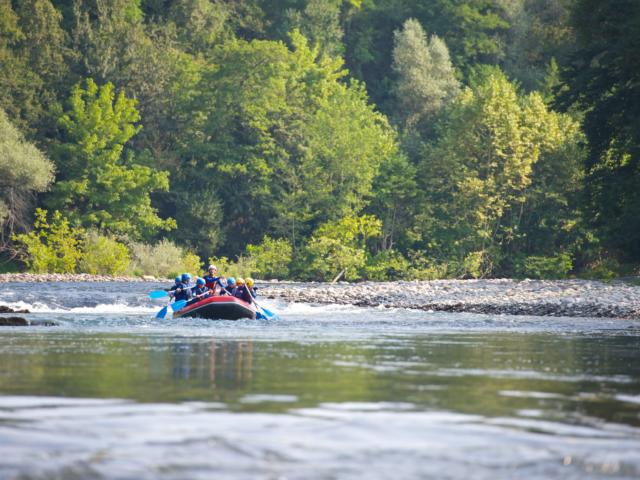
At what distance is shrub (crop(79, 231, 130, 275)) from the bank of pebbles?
37.9 ft

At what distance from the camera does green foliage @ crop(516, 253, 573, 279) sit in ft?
205

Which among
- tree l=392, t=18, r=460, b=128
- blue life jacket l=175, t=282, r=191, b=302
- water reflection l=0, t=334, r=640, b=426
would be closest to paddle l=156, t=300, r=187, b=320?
blue life jacket l=175, t=282, r=191, b=302

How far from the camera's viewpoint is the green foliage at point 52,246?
5978 centimetres

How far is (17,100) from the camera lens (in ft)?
215

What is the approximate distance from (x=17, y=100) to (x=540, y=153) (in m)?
28.2

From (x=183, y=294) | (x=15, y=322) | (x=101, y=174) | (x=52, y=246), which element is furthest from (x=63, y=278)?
(x=15, y=322)

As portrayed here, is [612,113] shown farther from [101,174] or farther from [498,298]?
[101,174]

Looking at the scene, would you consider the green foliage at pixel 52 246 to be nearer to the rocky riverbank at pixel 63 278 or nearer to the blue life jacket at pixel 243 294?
the rocky riverbank at pixel 63 278

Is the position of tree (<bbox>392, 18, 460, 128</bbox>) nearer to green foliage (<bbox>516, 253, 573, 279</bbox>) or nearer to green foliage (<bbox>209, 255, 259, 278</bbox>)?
green foliage (<bbox>516, 253, 573, 279</bbox>)

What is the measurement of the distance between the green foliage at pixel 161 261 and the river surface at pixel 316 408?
40.2m

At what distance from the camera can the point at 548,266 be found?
62.8 meters

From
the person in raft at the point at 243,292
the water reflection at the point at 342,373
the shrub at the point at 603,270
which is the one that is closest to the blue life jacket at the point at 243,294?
the person in raft at the point at 243,292

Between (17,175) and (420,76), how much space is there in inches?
1129

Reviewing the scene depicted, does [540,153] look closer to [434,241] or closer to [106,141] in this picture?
[434,241]
